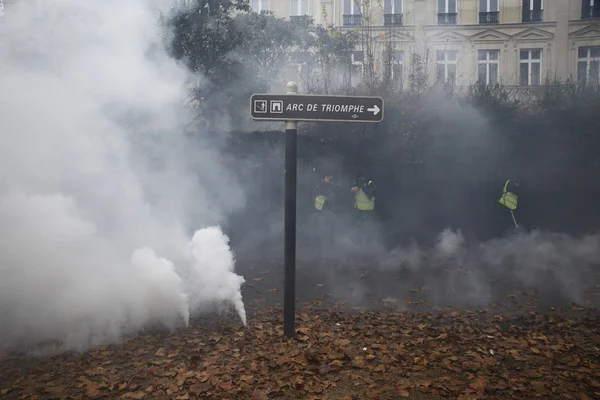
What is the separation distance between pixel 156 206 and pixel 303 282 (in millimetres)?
4221

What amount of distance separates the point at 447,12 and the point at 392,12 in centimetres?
322

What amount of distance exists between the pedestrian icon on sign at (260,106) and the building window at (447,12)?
1480 centimetres

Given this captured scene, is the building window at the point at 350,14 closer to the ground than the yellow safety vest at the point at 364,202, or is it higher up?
higher up

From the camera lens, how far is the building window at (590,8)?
16.5 metres

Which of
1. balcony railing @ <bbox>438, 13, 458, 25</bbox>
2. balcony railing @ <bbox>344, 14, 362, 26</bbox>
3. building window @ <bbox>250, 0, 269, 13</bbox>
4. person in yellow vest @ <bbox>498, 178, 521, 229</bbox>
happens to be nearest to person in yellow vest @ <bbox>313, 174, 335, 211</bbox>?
person in yellow vest @ <bbox>498, 178, 521, 229</bbox>

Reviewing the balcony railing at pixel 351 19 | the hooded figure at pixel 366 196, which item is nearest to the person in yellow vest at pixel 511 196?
the hooded figure at pixel 366 196

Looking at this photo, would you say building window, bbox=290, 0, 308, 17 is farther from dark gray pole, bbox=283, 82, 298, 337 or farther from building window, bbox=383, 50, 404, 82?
dark gray pole, bbox=283, 82, 298, 337

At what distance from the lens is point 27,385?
11.6 ft

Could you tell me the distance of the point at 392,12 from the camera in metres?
15.0

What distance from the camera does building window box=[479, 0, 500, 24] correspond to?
1755 cm

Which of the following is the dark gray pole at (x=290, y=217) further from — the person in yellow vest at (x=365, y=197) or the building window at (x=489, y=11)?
the building window at (x=489, y=11)

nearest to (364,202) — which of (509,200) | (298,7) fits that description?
(509,200)

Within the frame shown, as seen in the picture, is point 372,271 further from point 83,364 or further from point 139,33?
point 139,33

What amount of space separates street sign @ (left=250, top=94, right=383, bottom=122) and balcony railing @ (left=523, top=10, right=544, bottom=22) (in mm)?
16745
